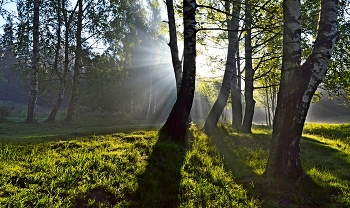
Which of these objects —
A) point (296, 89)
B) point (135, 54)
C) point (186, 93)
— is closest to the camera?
point (296, 89)

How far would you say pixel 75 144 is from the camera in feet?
19.1

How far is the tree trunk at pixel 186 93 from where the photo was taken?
6934 mm

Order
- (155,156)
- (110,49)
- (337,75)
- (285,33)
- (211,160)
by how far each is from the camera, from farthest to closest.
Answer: (110,49), (337,75), (211,160), (155,156), (285,33)

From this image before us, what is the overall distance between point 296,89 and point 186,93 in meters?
A: 3.17

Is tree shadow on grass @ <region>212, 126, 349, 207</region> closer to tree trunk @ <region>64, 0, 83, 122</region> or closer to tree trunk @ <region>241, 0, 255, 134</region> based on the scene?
tree trunk @ <region>241, 0, 255, 134</region>

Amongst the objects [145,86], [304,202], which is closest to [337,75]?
[304,202]

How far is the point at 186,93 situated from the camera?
7.06m

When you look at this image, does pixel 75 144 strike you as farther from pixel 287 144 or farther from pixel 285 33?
pixel 285 33

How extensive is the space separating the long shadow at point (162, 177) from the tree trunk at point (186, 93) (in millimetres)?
626

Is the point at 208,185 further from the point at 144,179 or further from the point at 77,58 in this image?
the point at 77,58

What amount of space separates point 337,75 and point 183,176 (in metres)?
10.1

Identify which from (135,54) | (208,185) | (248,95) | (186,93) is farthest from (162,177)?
(135,54)

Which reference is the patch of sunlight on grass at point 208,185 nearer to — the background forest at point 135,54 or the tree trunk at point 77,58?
the background forest at point 135,54

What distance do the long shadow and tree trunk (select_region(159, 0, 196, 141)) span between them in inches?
24.7
